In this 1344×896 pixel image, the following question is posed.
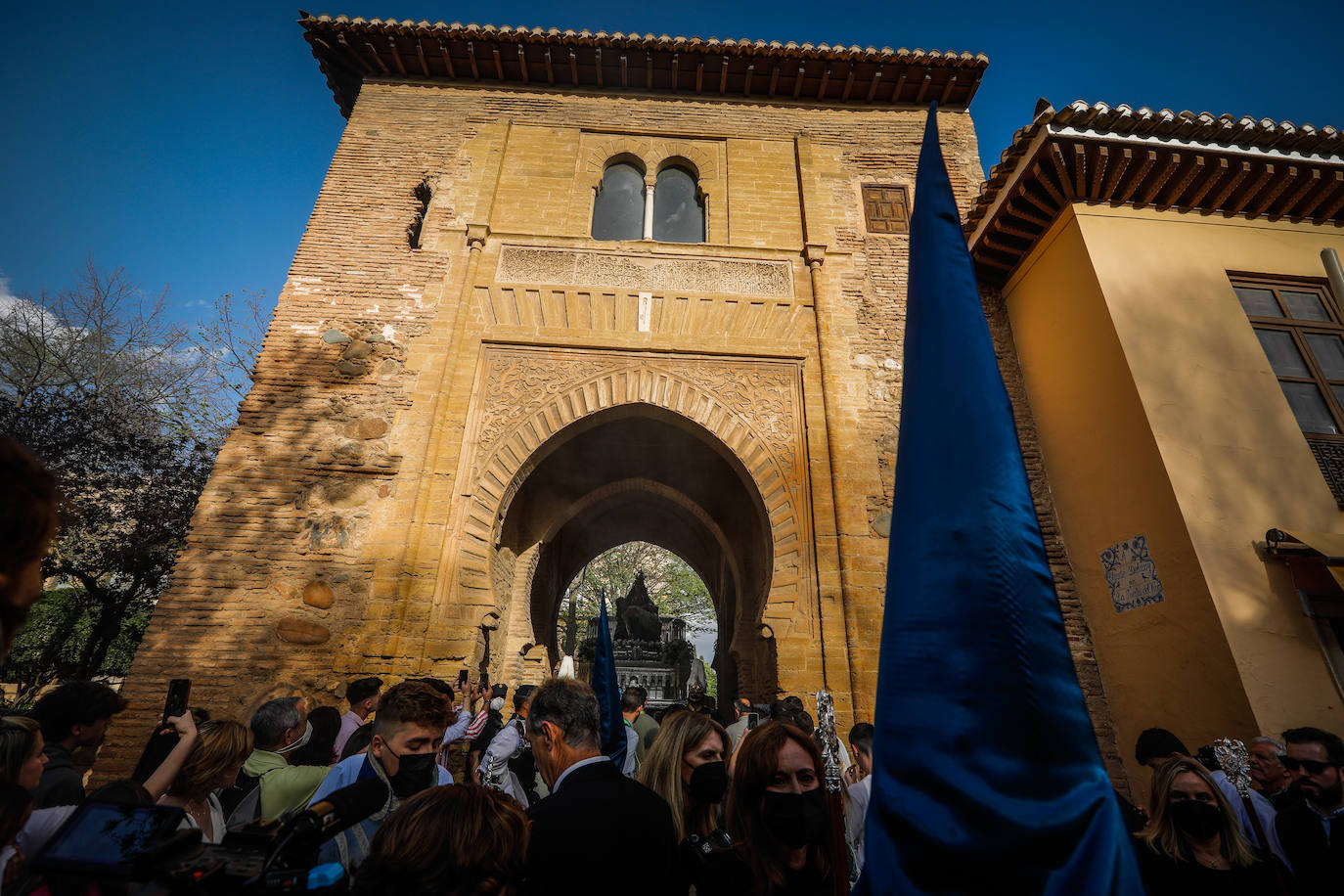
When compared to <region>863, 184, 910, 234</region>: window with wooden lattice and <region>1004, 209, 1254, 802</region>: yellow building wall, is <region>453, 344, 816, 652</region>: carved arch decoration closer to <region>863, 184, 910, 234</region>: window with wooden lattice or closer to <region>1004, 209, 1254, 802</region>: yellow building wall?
<region>863, 184, 910, 234</region>: window with wooden lattice

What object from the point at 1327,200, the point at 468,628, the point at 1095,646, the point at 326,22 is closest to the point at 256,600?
the point at 468,628

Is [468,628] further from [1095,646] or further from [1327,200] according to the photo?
[1327,200]

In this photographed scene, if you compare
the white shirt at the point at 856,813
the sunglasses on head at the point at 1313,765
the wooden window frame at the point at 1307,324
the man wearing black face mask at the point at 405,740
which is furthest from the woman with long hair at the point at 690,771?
the wooden window frame at the point at 1307,324

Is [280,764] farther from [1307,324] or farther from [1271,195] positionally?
[1271,195]

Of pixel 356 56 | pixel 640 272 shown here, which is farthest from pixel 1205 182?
pixel 356 56

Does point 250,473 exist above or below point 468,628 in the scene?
above

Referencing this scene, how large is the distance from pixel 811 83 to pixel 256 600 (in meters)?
9.93

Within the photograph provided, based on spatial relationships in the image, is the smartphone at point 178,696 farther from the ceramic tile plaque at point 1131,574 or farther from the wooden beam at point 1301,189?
the wooden beam at point 1301,189

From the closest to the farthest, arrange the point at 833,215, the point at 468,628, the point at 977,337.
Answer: the point at 977,337 < the point at 468,628 < the point at 833,215

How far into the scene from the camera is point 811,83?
30.2 feet

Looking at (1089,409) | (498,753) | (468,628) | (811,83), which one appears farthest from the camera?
(811,83)

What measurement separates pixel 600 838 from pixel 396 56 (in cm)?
1053

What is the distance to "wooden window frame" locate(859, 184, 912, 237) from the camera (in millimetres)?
8312

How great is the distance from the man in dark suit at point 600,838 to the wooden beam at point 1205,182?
8368 millimetres
